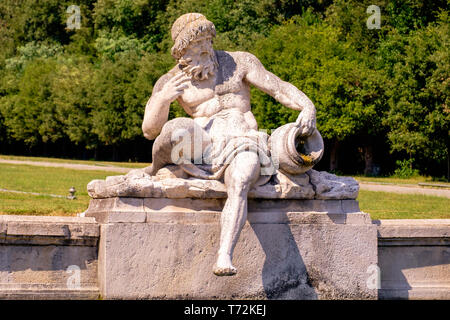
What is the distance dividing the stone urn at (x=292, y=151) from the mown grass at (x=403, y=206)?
6196 millimetres

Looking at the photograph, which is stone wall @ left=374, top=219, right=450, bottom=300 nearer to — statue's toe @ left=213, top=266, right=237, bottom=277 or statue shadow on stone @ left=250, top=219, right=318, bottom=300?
statue shadow on stone @ left=250, top=219, right=318, bottom=300

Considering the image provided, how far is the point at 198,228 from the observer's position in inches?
247

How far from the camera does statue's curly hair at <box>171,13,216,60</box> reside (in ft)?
22.4

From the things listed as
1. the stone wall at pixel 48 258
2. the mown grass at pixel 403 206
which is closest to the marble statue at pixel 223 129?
the stone wall at pixel 48 258

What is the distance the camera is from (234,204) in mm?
6109

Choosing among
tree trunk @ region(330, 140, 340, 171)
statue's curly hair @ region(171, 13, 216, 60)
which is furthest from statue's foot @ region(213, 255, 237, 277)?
tree trunk @ region(330, 140, 340, 171)

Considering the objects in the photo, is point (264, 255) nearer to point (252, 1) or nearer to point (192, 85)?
point (192, 85)

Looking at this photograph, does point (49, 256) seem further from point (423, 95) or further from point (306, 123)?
point (423, 95)

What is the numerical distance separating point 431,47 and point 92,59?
31939mm

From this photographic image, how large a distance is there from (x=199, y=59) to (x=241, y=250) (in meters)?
1.79

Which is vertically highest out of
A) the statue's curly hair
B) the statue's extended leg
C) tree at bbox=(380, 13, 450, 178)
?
tree at bbox=(380, 13, 450, 178)

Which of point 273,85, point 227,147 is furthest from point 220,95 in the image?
point 227,147

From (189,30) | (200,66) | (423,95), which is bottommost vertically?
(200,66)

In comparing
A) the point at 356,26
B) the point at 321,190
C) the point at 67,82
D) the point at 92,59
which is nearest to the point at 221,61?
the point at 321,190
